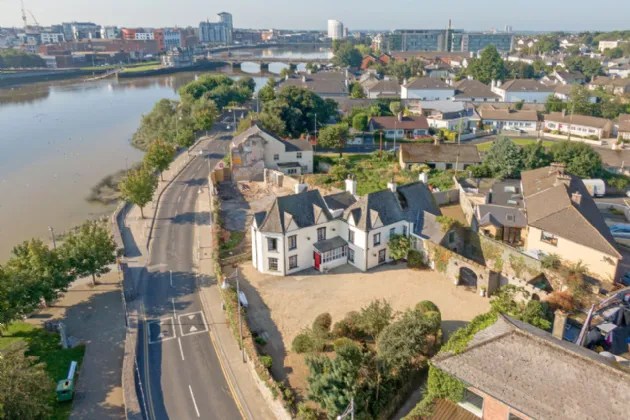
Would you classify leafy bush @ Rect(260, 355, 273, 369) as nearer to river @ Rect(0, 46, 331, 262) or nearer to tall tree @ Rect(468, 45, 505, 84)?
river @ Rect(0, 46, 331, 262)

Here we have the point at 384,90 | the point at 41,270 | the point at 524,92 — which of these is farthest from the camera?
the point at 384,90

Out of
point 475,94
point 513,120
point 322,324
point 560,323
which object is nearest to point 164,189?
point 322,324

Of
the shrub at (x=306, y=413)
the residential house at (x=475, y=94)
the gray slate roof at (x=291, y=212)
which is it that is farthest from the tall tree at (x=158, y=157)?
the residential house at (x=475, y=94)

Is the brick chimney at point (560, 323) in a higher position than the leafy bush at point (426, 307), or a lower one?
higher

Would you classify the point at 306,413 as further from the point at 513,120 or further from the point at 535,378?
the point at 513,120

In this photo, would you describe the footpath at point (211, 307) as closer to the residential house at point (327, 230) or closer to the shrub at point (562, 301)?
the residential house at point (327, 230)

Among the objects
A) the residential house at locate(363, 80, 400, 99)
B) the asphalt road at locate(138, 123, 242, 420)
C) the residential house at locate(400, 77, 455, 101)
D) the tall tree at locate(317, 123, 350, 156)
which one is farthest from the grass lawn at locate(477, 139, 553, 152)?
the asphalt road at locate(138, 123, 242, 420)
